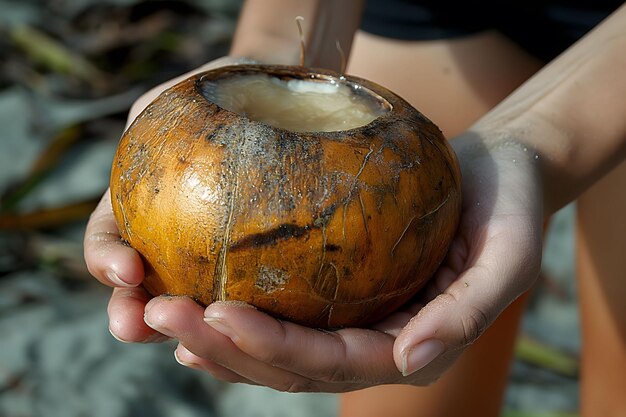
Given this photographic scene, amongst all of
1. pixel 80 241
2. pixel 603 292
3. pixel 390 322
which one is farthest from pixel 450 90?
pixel 80 241

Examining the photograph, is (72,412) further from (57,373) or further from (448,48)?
(448,48)

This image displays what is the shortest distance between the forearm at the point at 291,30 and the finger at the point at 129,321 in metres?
0.87

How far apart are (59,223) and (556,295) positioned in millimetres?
2340

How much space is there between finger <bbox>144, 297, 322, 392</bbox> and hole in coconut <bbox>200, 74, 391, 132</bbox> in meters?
0.51

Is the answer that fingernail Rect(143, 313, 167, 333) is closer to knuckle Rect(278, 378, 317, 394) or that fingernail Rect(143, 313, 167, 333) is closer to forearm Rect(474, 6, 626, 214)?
knuckle Rect(278, 378, 317, 394)

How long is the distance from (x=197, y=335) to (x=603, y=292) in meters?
1.46

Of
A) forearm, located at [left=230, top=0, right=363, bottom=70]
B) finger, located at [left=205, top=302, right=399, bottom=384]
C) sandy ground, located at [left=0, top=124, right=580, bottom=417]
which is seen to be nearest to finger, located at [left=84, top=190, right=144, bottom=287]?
finger, located at [left=205, top=302, right=399, bottom=384]

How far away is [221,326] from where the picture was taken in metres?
1.55

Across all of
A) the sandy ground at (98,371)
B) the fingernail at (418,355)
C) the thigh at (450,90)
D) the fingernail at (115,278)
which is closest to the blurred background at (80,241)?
the sandy ground at (98,371)

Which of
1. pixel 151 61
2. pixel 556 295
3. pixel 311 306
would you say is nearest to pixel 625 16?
pixel 311 306

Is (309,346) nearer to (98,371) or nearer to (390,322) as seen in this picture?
(390,322)

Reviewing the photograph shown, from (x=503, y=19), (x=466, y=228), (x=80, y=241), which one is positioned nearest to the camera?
(x=466, y=228)

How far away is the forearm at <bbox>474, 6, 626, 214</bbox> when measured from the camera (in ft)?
6.79

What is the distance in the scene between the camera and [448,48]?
98.4 inches
